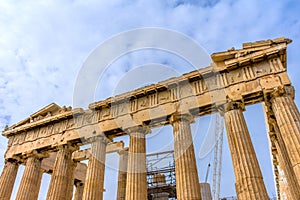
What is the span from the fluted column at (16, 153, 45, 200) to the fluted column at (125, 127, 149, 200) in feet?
29.6

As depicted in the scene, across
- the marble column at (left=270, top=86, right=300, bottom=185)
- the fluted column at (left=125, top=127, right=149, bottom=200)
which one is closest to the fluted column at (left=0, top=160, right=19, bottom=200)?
the fluted column at (left=125, top=127, right=149, bottom=200)

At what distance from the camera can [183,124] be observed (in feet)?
52.0

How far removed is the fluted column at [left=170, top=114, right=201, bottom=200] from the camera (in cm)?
1342

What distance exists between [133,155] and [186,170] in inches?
150

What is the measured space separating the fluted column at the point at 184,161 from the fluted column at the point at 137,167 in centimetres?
232

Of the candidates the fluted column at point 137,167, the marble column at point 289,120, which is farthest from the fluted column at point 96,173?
the marble column at point 289,120

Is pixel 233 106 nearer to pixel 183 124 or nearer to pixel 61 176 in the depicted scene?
pixel 183 124

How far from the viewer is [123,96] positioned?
1853 centimetres

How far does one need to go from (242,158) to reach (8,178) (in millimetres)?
19053

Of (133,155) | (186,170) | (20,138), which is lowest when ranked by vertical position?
(186,170)

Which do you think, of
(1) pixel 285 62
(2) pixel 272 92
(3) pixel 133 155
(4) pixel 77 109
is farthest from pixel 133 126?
(1) pixel 285 62

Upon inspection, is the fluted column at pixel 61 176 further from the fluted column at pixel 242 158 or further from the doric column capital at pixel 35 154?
the fluted column at pixel 242 158

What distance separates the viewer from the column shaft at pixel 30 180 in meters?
19.0

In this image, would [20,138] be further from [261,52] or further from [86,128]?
[261,52]
